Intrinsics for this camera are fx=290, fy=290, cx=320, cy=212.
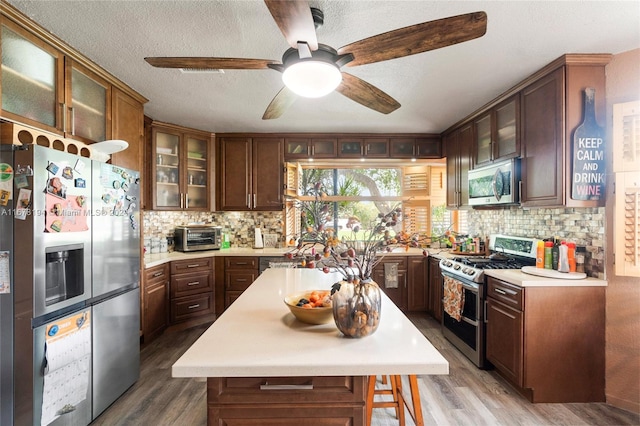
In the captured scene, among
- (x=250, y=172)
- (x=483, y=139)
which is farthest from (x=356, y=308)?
(x=250, y=172)

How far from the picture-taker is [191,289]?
343cm

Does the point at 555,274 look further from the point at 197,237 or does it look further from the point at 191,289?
the point at 197,237

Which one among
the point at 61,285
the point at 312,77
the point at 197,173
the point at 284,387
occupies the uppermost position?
the point at 312,77

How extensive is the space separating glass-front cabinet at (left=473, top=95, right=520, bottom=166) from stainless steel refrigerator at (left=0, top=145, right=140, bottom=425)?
10.3 ft

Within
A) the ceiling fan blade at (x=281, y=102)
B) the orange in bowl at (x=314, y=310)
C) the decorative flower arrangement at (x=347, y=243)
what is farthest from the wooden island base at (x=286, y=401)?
the ceiling fan blade at (x=281, y=102)

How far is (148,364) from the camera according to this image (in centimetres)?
262

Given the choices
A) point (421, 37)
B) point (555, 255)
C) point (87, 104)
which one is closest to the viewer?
point (421, 37)

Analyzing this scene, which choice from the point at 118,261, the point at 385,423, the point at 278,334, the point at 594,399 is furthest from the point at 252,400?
the point at 594,399

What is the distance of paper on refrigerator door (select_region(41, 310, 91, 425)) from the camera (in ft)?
4.99

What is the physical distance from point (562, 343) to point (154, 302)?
359cm

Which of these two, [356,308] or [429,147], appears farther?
[429,147]

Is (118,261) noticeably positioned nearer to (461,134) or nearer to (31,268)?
(31,268)

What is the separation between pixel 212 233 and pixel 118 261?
1767mm

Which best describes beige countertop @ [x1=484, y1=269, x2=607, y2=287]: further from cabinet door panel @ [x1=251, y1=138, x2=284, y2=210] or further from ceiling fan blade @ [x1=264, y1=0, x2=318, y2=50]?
cabinet door panel @ [x1=251, y1=138, x2=284, y2=210]
